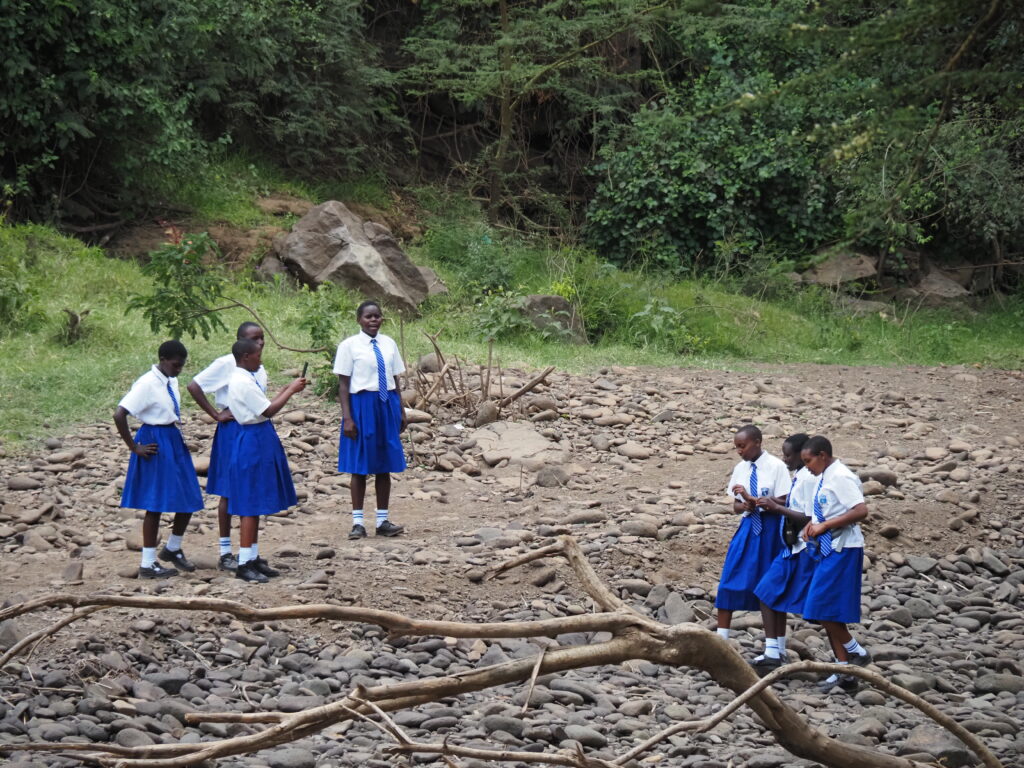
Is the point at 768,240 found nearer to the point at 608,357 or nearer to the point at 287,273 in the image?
the point at 608,357

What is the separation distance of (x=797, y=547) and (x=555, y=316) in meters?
8.81

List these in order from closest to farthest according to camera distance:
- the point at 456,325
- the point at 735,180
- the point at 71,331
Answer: the point at 71,331 → the point at 456,325 → the point at 735,180

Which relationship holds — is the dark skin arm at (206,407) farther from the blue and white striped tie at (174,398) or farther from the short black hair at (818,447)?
the short black hair at (818,447)

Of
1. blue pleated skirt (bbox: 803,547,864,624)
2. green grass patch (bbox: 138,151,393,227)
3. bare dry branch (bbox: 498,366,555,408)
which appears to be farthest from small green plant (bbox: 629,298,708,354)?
blue pleated skirt (bbox: 803,547,864,624)

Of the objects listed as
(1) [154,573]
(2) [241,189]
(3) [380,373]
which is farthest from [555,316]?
(1) [154,573]

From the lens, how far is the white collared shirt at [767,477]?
570cm

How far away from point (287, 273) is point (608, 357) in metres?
4.81

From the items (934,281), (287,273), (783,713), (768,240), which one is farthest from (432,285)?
(783,713)

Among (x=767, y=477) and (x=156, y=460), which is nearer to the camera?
(x=767, y=477)

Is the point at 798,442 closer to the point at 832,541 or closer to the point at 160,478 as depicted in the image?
the point at 832,541

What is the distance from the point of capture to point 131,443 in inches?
245

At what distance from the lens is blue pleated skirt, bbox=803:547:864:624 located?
5.42m

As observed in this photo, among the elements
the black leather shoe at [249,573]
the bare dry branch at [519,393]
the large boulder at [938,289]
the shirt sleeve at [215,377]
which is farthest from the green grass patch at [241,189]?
the black leather shoe at [249,573]

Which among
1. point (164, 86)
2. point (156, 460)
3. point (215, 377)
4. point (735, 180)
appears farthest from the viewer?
point (735, 180)
